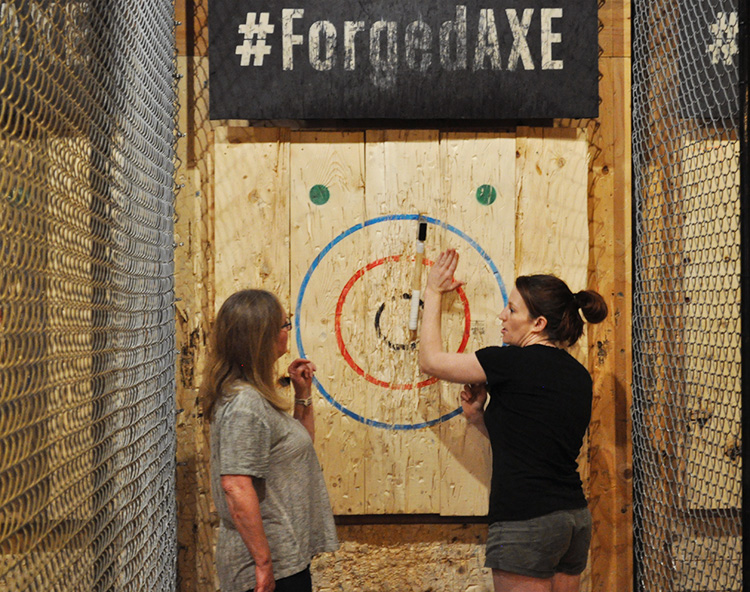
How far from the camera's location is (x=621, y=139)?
3.41 metres

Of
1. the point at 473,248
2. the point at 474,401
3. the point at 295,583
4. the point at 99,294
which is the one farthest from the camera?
the point at 473,248

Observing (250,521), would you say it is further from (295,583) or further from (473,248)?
(473,248)

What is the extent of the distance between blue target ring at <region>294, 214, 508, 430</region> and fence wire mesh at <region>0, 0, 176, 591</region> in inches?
21.1

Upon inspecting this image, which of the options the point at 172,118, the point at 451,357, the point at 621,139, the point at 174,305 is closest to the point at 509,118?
the point at 621,139

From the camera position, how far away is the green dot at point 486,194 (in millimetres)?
3314

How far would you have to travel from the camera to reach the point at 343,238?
10.8ft

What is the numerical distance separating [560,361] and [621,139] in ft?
4.34

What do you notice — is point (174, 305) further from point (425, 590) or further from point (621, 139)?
point (621, 139)

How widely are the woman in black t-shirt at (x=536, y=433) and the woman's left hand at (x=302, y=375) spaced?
49 cm

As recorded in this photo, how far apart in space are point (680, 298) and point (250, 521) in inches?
81.5

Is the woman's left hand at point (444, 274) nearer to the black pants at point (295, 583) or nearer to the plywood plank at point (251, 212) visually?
the plywood plank at point (251, 212)

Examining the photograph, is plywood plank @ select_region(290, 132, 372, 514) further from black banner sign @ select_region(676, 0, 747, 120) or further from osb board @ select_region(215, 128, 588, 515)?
black banner sign @ select_region(676, 0, 747, 120)

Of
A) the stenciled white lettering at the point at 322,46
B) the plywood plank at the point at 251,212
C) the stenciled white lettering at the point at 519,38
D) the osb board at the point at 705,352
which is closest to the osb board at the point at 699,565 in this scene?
the osb board at the point at 705,352

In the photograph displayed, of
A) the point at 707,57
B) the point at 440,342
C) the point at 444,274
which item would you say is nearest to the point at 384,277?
the point at 444,274
